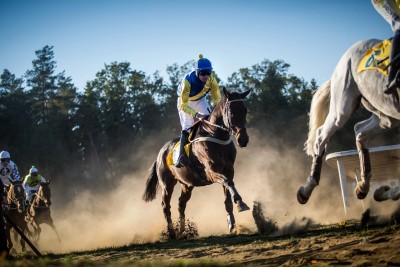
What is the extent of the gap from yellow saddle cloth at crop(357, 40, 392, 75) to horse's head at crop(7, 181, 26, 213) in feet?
43.6

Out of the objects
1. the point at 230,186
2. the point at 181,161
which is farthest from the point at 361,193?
the point at 181,161

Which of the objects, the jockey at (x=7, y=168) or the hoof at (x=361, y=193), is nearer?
the hoof at (x=361, y=193)

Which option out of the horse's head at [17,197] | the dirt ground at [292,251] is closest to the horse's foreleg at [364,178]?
the dirt ground at [292,251]

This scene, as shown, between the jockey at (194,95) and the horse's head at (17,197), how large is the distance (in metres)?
8.02

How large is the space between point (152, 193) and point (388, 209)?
7.30 m

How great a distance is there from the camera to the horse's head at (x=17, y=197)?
56.4 ft

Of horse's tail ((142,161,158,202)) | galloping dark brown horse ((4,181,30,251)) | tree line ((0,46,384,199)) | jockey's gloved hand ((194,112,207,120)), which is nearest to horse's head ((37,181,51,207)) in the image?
galloping dark brown horse ((4,181,30,251))

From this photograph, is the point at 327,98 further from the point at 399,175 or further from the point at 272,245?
the point at 399,175

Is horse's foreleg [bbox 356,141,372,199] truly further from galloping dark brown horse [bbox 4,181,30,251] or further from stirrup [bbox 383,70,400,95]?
galloping dark brown horse [bbox 4,181,30,251]

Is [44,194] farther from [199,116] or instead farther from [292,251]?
[292,251]

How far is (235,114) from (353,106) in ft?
8.65

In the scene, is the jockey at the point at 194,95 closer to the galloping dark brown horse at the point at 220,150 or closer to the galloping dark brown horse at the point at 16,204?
the galloping dark brown horse at the point at 220,150

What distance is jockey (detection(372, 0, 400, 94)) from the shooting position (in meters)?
6.92

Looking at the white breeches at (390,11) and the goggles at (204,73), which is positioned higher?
the goggles at (204,73)
